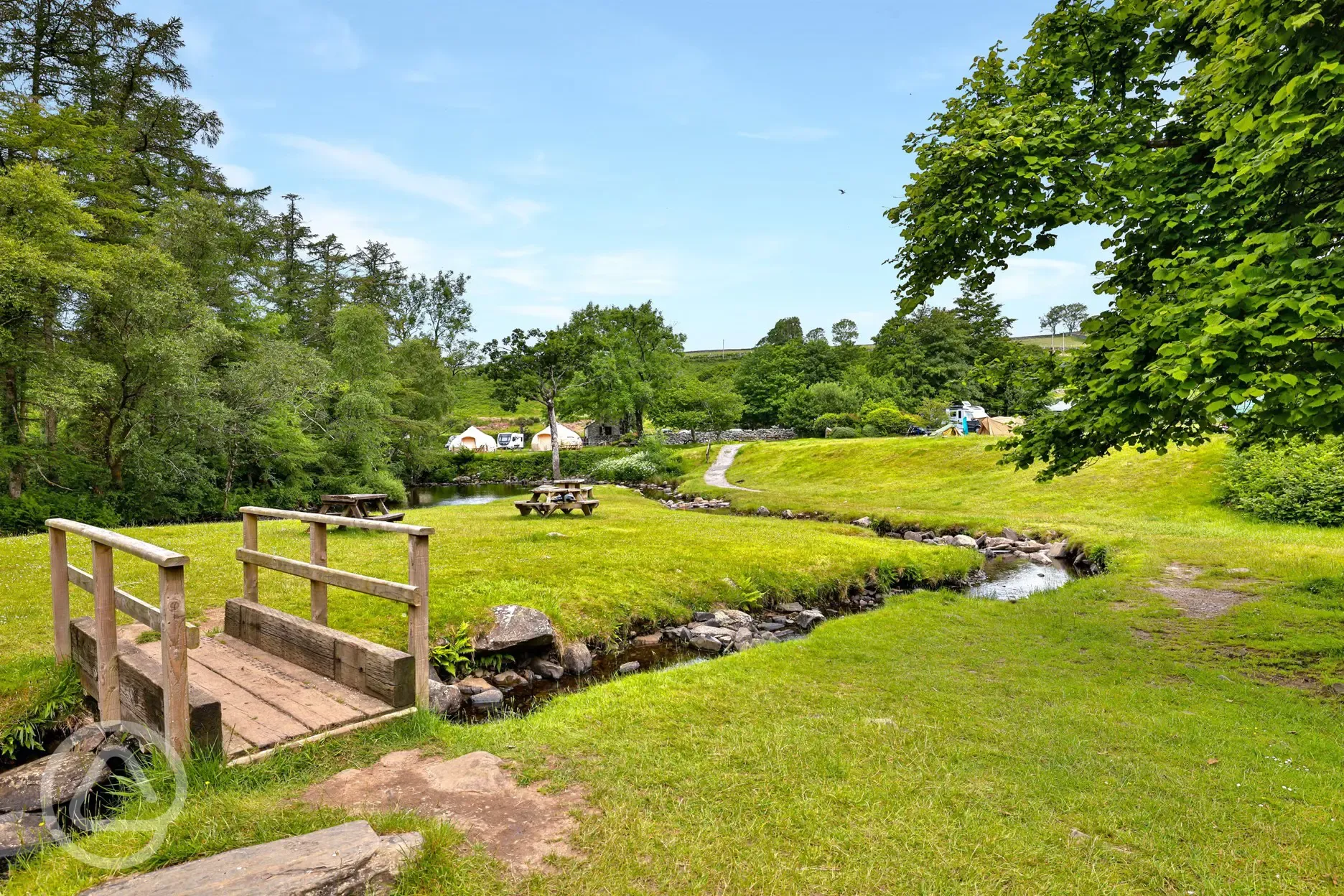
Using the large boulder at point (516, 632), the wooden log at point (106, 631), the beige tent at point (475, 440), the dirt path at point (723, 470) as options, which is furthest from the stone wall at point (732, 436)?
the wooden log at point (106, 631)

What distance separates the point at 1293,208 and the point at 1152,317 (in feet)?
7.01

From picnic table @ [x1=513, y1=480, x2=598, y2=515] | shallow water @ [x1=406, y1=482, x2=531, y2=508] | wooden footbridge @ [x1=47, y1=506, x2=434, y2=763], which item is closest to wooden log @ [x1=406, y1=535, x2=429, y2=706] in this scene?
wooden footbridge @ [x1=47, y1=506, x2=434, y2=763]

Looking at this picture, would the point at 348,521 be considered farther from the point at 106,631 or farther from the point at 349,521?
the point at 106,631

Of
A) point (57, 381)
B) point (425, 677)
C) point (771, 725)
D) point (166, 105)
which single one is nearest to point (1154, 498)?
point (771, 725)

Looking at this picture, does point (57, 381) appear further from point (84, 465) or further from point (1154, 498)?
point (1154, 498)

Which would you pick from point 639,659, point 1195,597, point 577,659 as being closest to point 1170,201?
point 1195,597

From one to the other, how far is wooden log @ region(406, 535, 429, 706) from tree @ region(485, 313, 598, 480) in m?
35.7

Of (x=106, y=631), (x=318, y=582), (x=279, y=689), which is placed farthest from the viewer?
(x=318, y=582)

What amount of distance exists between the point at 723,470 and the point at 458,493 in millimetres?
19644

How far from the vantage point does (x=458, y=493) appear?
46812 millimetres

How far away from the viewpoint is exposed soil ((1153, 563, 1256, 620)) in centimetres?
1127

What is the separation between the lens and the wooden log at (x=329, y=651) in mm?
5848

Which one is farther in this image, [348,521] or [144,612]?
[348,521]

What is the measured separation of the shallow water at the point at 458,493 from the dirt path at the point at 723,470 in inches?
479
